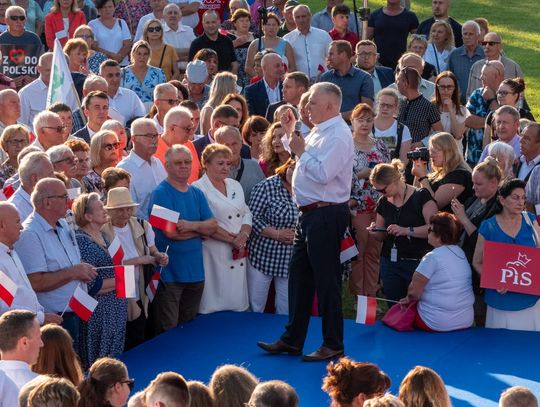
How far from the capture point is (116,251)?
996cm

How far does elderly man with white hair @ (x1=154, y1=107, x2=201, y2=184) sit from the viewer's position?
11727 mm

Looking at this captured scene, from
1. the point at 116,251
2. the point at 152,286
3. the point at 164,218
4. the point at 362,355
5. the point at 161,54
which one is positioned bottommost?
the point at 362,355

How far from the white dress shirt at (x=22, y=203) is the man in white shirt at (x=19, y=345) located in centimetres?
241

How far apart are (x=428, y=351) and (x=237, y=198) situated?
2289mm

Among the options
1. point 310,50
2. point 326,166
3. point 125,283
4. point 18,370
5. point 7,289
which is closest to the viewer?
point 18,370

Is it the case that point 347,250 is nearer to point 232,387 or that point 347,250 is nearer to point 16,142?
point 16,142

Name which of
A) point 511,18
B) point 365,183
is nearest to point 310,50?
point 365,183

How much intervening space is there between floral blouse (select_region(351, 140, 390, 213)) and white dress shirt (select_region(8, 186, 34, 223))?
342 centimetres

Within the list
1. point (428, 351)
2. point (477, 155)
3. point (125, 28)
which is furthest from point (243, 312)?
point (125, 28)

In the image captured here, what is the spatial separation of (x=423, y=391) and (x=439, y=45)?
33.0 ft

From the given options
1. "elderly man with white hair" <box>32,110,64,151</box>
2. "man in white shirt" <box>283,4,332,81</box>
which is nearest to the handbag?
"elderly man with white hair" <box>32,110,64,151</box>

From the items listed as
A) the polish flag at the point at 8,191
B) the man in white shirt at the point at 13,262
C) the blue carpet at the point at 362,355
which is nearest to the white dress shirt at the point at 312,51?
the blue carpet at the point at 362,355

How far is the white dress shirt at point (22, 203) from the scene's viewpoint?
973 cm

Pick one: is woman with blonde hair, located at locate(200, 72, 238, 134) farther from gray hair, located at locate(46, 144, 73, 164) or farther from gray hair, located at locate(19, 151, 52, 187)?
gray hair, located at locate(19, 151, 52, 187)
